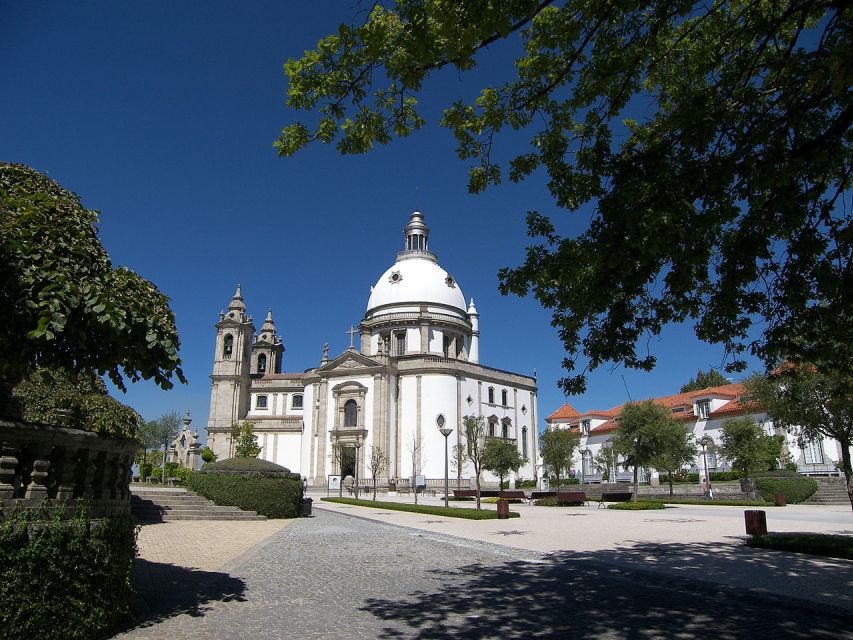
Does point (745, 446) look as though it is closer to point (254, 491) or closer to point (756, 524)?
point (756, 524)

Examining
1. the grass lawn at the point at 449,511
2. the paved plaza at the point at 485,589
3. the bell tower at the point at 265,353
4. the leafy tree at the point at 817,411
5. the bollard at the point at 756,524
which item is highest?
the bell tower at the point at 265,353

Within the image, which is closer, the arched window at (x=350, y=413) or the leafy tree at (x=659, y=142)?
the leafy tree at (x=659, y=142)

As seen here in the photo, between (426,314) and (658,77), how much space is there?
5491 cm

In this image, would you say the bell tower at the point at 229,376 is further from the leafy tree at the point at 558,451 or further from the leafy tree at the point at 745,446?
the leafy tree at the point at 745,446

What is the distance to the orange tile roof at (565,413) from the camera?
243 ft

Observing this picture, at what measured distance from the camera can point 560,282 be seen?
7805 millimetres

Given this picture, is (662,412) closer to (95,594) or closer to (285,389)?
(95,594)

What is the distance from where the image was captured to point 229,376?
68438 millimetres

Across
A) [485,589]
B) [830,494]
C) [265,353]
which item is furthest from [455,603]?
[265,353]

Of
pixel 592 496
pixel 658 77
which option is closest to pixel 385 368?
pixel 592 496

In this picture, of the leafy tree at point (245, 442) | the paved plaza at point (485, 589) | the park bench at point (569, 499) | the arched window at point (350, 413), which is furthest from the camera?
the arched window at point (350, 413)

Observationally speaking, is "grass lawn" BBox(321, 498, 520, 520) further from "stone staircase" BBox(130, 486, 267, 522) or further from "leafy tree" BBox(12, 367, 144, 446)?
"leafy tree" BBox(12, 367, 144, 446)

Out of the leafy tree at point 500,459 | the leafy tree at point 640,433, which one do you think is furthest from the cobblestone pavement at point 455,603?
the leafy tree at point 500,459

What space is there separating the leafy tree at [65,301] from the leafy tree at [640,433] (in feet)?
114
